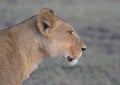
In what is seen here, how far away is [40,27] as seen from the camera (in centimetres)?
425

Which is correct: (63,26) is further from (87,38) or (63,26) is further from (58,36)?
(87,38)

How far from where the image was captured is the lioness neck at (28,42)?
168 inches

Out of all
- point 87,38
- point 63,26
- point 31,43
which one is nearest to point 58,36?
point 63,26

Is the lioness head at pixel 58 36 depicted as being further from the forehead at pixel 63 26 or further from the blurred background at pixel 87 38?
the blurred background at pixel 87 38

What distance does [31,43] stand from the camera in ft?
14.1

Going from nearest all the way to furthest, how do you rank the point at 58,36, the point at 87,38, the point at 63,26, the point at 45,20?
the point at 45,20, the point at 58,36, the point at 63,26, the point at 87,38

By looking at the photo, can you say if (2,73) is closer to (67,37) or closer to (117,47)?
(67,37)

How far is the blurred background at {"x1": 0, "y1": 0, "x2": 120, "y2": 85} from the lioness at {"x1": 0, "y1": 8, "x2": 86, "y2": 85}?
8.77 feet

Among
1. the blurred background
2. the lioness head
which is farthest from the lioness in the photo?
the blurred background

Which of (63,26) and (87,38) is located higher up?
(63,26)

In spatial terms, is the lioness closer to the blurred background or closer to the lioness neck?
the lioness neck

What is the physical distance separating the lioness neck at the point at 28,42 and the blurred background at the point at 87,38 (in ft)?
8.89

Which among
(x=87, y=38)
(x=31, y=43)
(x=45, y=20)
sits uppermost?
(x=45, y=20)

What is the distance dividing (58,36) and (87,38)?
6.97m
